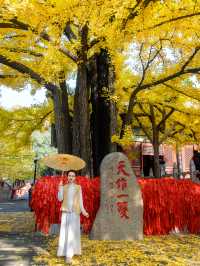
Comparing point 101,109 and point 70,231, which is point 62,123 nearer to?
point 101,109

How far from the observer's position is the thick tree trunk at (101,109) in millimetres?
12859

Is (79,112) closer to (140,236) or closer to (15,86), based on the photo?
(15,86)

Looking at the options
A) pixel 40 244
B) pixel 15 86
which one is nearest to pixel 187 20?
pixel 40 244

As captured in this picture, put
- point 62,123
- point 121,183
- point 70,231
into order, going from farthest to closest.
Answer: point 62,123 → point 121,183 → point 70,231

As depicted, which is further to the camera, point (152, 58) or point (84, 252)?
point (152, 58)

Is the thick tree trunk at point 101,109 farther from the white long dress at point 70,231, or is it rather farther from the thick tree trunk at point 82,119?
the white long dress at point 70,231

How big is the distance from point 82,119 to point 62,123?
0.90 meters

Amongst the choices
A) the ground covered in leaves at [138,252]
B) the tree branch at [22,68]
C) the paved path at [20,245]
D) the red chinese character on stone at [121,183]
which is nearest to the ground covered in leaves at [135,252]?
the ground covered in leaves at [138,252]

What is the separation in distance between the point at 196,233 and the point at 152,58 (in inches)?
264

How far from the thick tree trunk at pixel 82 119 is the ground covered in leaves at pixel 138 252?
339 centimetres

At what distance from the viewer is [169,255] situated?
738 centimetres

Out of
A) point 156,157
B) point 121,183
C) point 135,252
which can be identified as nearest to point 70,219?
point 135,252

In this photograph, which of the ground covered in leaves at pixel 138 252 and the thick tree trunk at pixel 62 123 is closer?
the ground covered in leaves at pixel 138 252

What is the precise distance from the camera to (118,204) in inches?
373
